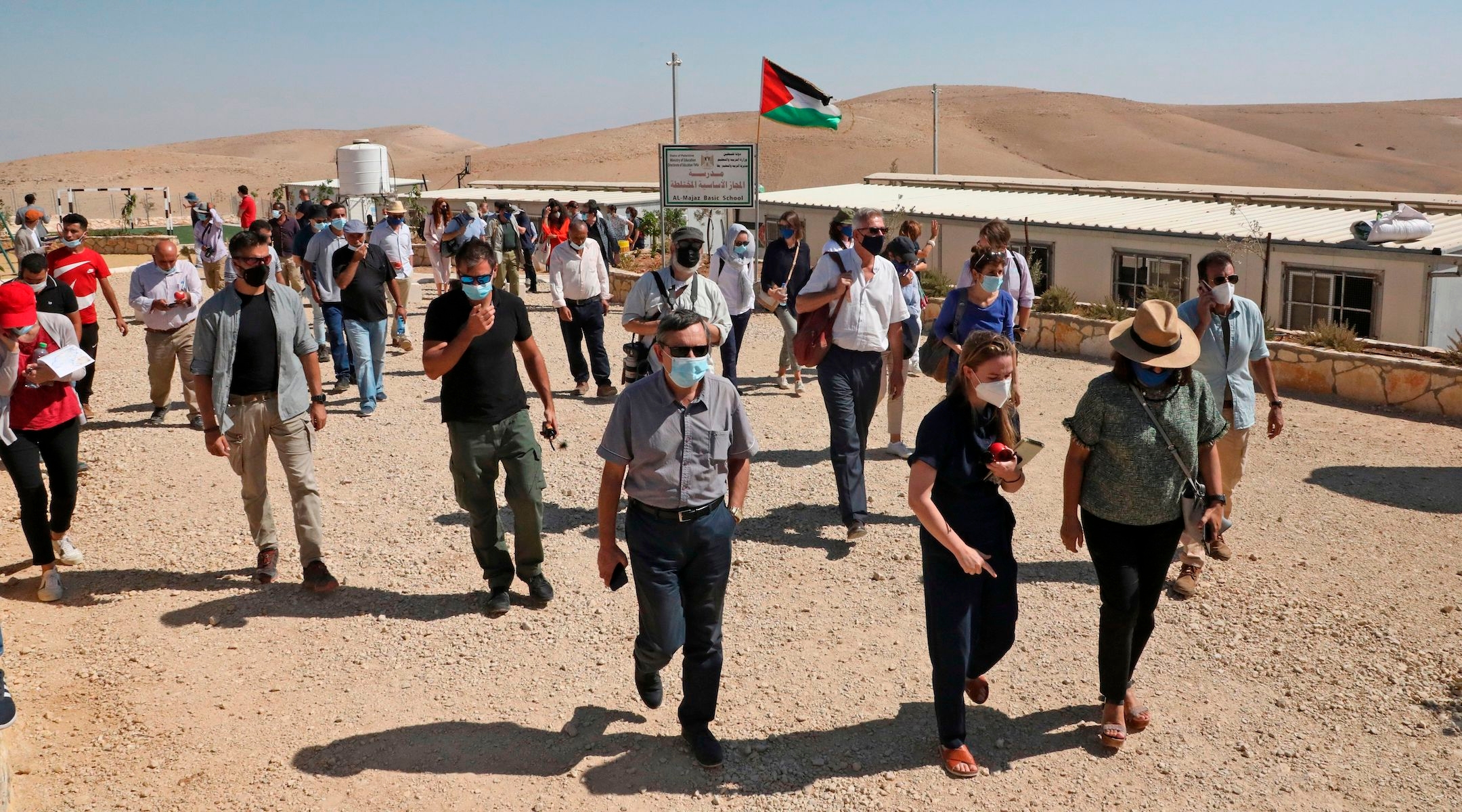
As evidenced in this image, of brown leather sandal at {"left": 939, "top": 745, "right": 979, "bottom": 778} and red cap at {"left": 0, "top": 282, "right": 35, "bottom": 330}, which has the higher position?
red cap at {"left": 0, "top": 282, "right": 35, "bottom": 330}

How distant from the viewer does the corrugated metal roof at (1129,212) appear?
52.1 ft

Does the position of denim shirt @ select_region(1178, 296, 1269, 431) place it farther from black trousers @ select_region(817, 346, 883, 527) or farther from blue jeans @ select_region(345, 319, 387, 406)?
blue jeans @ select_region(345, 319, 387, 406)

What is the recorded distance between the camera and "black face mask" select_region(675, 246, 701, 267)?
7.53 meters

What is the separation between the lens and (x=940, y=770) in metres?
4.63

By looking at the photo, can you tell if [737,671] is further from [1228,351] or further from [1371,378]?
[1371,378]

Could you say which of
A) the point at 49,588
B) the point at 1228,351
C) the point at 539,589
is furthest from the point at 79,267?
the point at 1228,351

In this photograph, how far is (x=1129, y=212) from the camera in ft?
65.3

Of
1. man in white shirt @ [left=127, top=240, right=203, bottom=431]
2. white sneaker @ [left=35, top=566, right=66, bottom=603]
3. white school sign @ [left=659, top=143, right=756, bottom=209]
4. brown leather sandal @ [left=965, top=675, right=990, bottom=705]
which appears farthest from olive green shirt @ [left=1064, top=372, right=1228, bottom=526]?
white school sign @ [left=659, top=143, right=756, bottom=209]

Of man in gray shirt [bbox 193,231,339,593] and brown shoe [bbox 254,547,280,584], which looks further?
brown shoe [bbox 254,547,280,584]

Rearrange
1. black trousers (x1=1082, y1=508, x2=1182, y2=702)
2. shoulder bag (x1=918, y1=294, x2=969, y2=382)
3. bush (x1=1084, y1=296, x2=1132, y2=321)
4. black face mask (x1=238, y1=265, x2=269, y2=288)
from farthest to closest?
1. bush (x1=1084, y1=296, x2=1132, y2=321)
2. shoulder bag (x1=918, y1=294, x2=969, y2=382)
3. black face mask (x1=238, y1=265, x2=269, y2=288)
4. black trousers (x1=1082, y1=508, x2=1182, y2=702)

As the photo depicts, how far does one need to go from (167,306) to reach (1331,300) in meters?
13.6

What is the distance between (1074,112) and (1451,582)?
10811 centimetres

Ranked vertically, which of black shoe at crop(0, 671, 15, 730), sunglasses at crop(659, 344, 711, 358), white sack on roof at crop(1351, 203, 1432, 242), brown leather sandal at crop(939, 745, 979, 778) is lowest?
brown leather sandal at crop(939, 745, 979, 778)

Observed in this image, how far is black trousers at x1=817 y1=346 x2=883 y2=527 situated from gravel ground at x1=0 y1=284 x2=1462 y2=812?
0.37m
